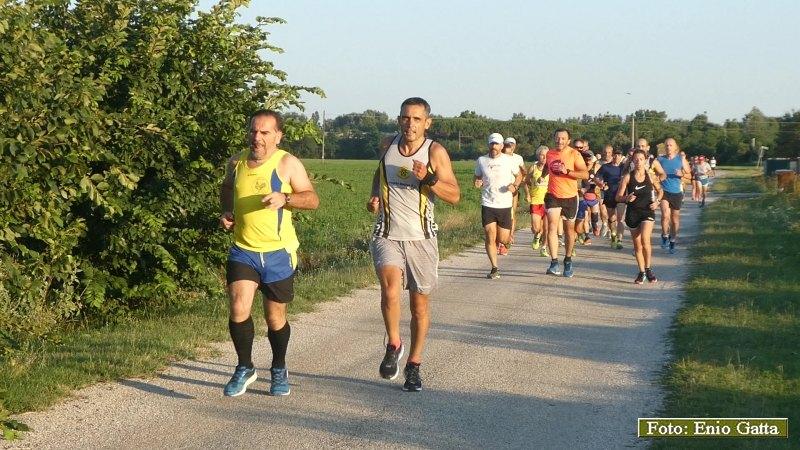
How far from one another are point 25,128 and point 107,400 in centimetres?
257

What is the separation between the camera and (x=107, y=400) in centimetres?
713

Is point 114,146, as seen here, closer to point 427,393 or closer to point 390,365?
point 390,365

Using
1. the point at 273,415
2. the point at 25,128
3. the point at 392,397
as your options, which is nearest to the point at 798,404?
the point at 392,397

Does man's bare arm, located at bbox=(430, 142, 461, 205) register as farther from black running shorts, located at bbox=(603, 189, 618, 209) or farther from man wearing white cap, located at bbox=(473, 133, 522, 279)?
black running shorts, located at bbox=(603, 189, 618, 209)

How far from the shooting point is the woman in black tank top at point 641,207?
14.3 m

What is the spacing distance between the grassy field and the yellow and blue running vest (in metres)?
2.73

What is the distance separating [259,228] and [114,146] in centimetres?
390

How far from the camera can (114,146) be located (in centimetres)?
1072

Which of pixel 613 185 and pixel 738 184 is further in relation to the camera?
pixel 738 184

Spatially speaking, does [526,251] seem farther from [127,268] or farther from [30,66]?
[30,66]

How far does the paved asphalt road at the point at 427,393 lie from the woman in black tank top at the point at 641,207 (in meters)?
2.40

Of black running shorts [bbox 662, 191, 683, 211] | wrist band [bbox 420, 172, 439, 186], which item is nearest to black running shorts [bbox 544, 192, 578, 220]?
black running shorts [bbox 662, 191, 683, 211]

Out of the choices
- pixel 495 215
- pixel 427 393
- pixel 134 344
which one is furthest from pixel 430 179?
pixel 495 215

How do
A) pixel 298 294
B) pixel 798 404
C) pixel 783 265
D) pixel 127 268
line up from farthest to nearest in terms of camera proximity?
pixel 783 265 → pixel 298 294 → pixel 127 268 → pixel 798 404
